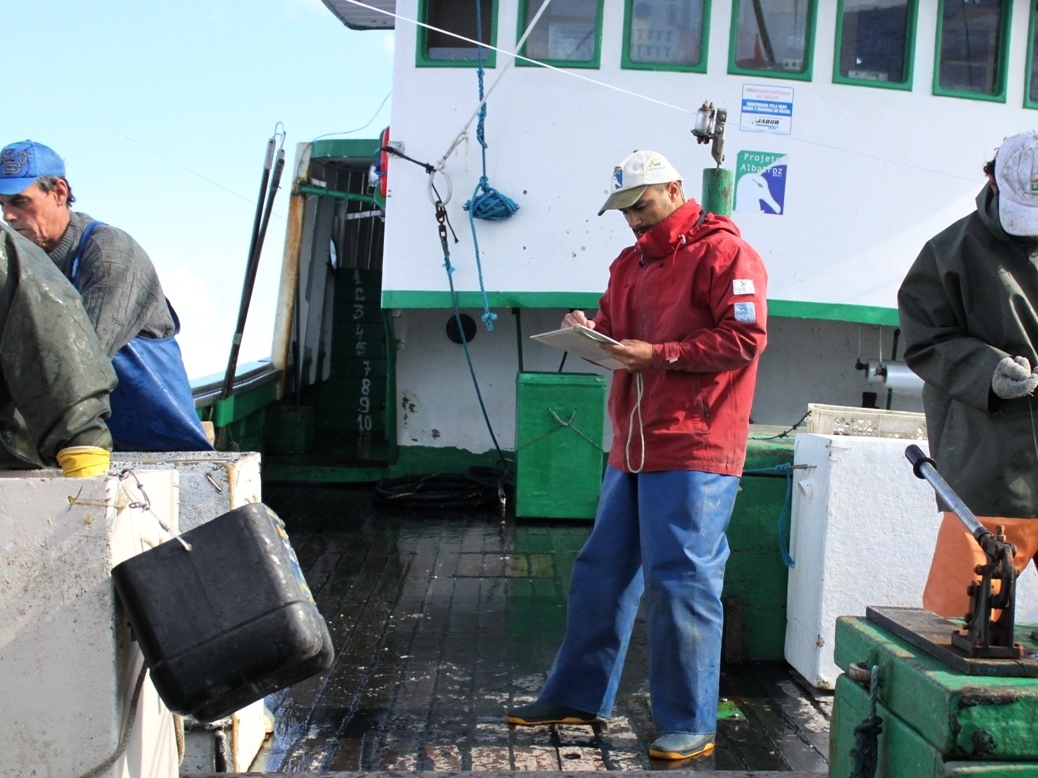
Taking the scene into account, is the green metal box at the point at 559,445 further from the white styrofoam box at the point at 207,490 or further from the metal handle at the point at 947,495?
the metal handle at the point at 947,495

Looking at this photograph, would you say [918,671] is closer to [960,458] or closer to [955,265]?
[960,458]

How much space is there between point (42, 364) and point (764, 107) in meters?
6.14

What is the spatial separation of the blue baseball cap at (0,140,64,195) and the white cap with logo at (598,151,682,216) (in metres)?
1.67

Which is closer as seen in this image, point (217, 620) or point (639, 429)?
point (217, 620)

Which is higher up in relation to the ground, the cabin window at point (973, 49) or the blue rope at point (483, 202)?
the cabin window at point (973, 49)

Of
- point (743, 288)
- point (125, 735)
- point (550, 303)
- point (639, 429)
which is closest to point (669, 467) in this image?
point (639, 429)

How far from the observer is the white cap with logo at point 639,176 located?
344 centimetres

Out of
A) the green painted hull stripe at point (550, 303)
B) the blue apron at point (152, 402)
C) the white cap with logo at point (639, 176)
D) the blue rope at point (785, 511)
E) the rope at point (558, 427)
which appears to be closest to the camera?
the blue apron at point (152, 402)

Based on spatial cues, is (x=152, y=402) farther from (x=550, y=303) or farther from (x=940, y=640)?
(x=550, y=303)

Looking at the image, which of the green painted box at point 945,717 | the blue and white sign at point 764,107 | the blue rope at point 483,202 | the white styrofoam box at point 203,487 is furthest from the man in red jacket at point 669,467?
the blue and white sign at point 764,107

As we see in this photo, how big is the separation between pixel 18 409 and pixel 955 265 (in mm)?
2355

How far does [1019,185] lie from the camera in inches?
109

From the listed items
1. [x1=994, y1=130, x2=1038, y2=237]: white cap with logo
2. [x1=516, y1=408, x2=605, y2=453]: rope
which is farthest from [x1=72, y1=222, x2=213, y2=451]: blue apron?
[x1=516, y1=408, x2=605, y2=453]: rope

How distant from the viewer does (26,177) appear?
10.0 ft
